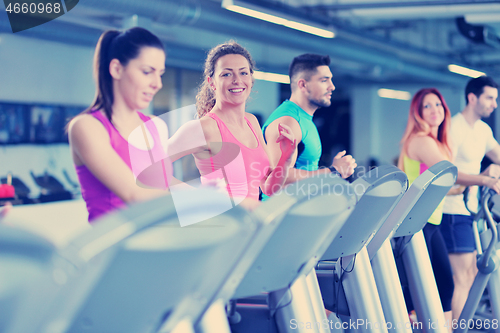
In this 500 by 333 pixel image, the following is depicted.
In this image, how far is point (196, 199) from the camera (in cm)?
78

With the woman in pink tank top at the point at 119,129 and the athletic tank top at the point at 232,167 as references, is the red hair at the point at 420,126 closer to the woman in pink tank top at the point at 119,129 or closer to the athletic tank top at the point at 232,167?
the athletic tank top at the point at 232,167

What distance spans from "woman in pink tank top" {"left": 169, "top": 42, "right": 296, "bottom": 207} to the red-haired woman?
1020mm

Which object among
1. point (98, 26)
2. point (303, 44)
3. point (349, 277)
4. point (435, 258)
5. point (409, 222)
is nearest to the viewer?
point (349, 277)

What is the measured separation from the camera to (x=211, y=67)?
2.02 metres

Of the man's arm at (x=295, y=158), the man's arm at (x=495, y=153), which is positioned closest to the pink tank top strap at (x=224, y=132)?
the man's arm at (x=295, y=158)

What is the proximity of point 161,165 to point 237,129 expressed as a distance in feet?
2.11

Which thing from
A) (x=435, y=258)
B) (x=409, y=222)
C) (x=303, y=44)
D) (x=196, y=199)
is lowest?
(x=435, y=258)

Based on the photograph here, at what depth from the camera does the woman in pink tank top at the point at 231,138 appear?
1855 millimetres

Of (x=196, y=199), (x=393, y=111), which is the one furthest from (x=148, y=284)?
(x=393, y=111)

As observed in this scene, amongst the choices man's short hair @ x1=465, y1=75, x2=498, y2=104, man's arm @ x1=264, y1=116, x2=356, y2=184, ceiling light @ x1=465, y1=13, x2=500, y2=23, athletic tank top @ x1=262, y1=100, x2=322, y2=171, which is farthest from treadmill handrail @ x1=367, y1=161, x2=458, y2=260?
ceiling light @ x1=465, y1=13, x2=500, y2=23

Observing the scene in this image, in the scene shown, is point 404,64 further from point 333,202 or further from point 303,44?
point 333,202

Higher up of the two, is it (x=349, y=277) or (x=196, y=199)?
(x=196, y=199)

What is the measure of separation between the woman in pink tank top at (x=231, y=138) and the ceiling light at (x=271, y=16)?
295 cm

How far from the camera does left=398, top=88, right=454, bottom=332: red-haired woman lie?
2.60m
